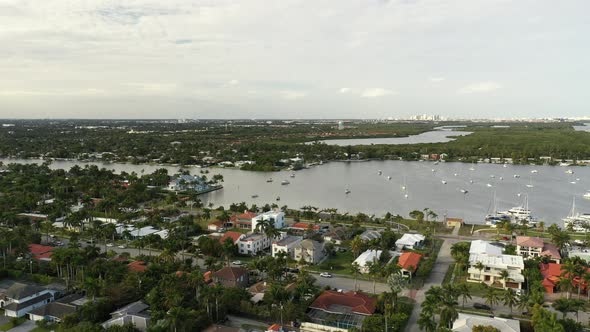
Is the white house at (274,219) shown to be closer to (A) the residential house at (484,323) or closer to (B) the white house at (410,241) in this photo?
(B) the white house at (410,241)

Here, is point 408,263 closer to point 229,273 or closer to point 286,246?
point 286,246

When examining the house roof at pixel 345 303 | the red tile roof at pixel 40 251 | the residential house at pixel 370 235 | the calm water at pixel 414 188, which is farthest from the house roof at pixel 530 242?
the red tile roof at pixel 40 251

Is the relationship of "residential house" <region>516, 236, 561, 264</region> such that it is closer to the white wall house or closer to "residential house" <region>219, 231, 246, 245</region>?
the white wall house

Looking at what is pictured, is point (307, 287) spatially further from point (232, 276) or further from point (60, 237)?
point (60, 237)

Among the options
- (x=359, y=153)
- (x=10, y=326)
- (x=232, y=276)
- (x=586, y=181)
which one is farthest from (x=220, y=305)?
(x=359, y=153)

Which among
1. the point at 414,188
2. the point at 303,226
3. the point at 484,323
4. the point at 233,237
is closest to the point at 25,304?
the point at 233,237

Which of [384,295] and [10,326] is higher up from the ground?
[384,295]

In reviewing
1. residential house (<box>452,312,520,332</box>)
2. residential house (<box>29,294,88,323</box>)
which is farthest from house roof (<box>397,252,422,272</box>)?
residential house (<box>29,294,88,323</box>)
